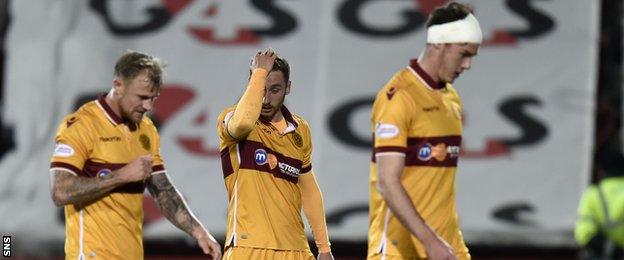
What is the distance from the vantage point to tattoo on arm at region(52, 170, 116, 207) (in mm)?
6207

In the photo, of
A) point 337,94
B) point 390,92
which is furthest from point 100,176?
point 337,94

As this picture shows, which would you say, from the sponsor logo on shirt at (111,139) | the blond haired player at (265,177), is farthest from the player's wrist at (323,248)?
the sponsor logo on shirt at (111,139)

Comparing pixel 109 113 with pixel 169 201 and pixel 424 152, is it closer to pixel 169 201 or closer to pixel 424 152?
pixel 169 201

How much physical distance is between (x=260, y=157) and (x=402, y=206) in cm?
72

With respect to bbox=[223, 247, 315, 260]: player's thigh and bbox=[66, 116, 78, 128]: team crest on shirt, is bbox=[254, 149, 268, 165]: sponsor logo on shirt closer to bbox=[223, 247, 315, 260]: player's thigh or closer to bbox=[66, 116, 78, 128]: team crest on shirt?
bbox=[223, 247, 315, 260]: player's thigh

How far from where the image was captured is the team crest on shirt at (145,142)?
6.55 meters

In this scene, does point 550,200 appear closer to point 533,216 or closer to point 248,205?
point 533,216

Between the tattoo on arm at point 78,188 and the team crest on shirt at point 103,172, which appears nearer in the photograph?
the tattoo on arm at point 78,188

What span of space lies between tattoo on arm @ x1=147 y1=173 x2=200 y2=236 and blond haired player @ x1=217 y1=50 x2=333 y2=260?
54cm

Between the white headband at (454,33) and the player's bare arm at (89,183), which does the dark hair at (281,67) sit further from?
the player's bare arm at (89,183)

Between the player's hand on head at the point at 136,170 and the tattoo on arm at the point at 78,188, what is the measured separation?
6 cm

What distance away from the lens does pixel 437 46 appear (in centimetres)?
584

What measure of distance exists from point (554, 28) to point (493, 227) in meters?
1.30

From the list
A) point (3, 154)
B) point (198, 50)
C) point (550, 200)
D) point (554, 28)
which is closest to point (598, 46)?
point (554, 28)
